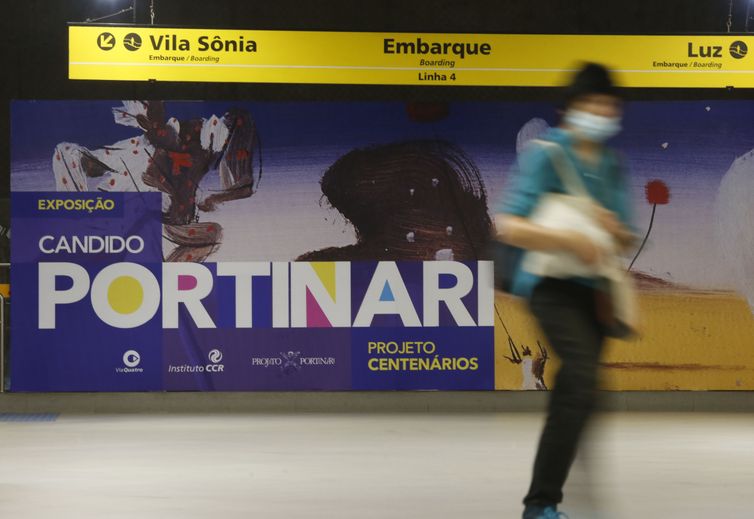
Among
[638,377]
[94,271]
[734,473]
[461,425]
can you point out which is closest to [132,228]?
[94,271]

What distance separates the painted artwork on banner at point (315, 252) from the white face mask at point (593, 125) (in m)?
5.99

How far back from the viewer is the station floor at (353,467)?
193 inches

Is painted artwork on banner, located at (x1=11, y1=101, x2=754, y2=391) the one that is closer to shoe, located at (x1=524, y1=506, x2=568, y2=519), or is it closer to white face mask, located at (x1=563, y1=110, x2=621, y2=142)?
white face mask, located at (x1=563, y1=110, x2=621, y2=142)

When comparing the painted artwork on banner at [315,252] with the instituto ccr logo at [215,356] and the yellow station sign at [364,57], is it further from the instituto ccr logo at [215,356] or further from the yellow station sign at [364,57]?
the yellow station sign at [364,57]

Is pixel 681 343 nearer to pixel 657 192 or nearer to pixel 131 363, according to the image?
pixel 657 192

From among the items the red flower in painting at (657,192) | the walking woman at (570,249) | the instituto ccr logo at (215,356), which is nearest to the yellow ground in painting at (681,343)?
the red flower in painting at (657,192)

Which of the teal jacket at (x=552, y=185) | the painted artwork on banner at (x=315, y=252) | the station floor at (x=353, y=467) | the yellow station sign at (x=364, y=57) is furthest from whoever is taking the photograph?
the painted artwork on banner at (x=315, y=252)

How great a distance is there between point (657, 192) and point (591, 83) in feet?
20.4

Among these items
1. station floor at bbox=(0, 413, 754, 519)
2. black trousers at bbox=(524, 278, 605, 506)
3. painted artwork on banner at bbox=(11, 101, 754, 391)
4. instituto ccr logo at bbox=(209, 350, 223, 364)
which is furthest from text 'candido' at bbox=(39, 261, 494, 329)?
black trousers at bbox=(524, 278, 605, 506)

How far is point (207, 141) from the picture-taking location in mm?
9844

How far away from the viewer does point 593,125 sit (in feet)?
12.6

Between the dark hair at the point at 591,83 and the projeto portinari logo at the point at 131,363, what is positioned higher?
the dark hair at the point at 591,83

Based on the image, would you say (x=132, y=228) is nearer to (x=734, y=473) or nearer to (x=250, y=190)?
(x=250, y=190)

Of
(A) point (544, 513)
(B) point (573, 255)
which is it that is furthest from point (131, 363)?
(B) point (573, 255)
